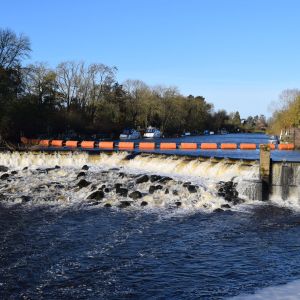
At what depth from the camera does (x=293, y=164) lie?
24.4 m

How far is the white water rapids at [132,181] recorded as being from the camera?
75.6 ft

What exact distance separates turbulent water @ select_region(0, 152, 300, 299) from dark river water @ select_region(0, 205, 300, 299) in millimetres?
28

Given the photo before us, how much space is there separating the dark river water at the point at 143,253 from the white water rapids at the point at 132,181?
247 cm

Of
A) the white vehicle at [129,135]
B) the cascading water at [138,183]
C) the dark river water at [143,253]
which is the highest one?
the white vehicle at [129,135]

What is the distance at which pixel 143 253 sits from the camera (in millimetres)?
14531

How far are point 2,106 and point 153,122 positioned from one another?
2302 inches

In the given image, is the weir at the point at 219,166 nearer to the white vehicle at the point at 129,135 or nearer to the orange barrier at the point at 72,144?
the orange barrier at the point at 72,144

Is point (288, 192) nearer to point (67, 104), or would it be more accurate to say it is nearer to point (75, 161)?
point (75, 161)

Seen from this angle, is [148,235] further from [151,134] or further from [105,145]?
[151,134]

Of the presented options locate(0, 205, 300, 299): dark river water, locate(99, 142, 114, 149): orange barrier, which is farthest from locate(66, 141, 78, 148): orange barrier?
locate(0, 205, 300, 299): dark river water

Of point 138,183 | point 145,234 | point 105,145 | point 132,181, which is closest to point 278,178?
point 138,183

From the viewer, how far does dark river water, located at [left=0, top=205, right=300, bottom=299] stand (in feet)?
38.2

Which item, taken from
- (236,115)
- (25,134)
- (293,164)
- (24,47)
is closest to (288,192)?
(293,164)

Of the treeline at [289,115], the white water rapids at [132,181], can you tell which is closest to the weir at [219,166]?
the white water rapids at [132,181]
